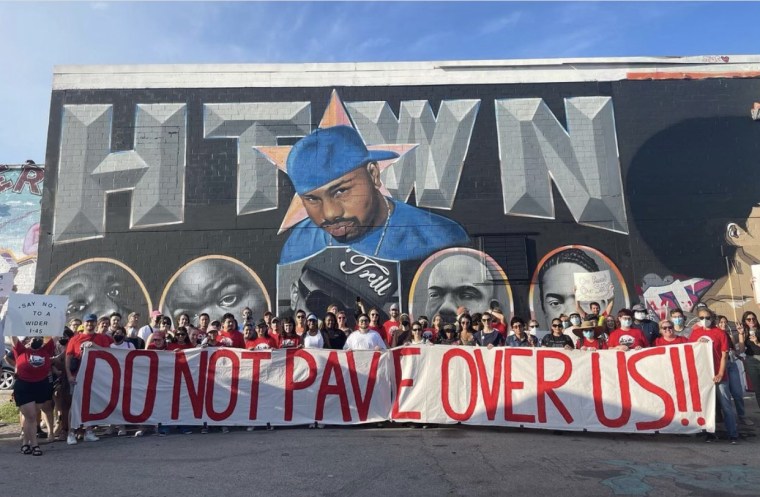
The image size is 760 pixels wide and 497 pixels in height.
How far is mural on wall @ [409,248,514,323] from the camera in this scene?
484 inches

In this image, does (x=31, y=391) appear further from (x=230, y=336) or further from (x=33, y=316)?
(x=230, y=336)

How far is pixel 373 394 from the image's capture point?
24.4 ft

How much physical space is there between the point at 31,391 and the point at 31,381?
121mm

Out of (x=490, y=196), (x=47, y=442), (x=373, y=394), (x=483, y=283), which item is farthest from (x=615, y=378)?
(x=47, y=442)

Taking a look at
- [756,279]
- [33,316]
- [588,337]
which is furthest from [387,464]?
[756,279]

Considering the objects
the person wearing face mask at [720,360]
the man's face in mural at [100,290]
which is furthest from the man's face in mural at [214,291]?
the person wearing face mask at [720,360]

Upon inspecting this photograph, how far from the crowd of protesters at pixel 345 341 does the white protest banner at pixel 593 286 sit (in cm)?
338

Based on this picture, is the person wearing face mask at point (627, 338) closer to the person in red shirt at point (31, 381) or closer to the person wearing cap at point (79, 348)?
the person wearing cap at point (79, 348)

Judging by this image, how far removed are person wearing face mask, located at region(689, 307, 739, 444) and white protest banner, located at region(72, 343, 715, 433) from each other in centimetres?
16

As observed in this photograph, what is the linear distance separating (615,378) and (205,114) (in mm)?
10963

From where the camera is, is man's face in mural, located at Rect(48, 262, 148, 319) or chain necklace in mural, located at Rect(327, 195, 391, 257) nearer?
man's face in mural, located at Rect(48, 262, 148, 319)

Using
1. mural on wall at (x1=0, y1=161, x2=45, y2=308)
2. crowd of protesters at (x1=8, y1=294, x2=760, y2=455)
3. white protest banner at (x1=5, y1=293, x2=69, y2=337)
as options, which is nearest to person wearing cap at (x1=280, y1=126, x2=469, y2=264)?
crowd of protesters at (x1=8, y1=294, x2=760, y2=455)

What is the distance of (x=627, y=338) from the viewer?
24.4ft

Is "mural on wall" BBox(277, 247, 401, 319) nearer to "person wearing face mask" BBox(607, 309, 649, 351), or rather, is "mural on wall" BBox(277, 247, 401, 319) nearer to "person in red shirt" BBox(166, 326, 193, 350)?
"person in red shirt" BBox(166, 326, 193, 350)
